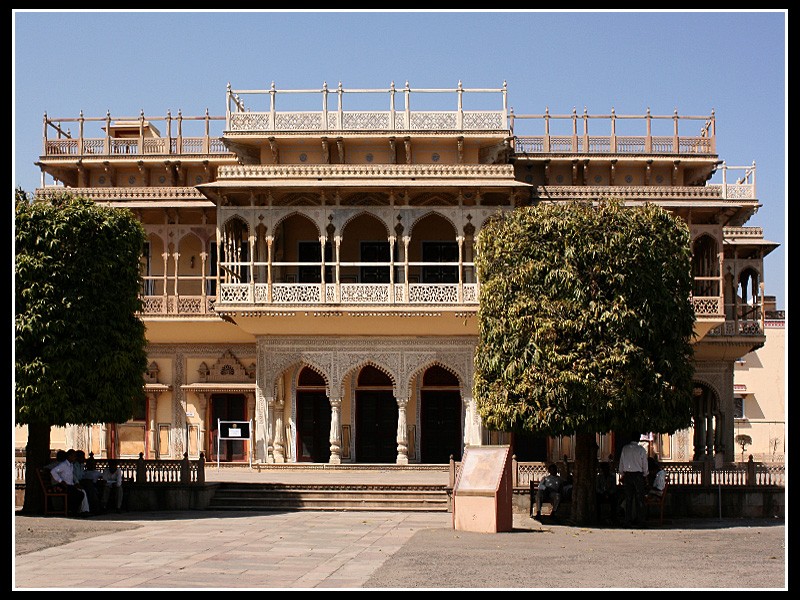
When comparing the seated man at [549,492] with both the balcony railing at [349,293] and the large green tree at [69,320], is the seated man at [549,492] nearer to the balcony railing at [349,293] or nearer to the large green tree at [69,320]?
the large green tree at [69,320]

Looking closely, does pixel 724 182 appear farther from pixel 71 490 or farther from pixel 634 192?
pixel 71 490

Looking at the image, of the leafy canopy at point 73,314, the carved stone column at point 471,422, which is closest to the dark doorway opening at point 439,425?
the carved stone column at point 471,422

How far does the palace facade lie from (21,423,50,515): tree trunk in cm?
894

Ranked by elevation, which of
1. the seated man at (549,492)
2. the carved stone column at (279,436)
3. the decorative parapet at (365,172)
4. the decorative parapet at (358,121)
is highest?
the decorative parapet at (358,121)

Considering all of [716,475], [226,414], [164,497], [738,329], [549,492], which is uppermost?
[738,329]

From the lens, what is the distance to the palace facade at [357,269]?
31.8 meters

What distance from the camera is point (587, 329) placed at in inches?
849

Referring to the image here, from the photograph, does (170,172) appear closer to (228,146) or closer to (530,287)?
(228,146)

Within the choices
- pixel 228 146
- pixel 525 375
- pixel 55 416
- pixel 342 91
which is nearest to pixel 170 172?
pixel 228 146

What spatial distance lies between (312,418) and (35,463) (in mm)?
12271

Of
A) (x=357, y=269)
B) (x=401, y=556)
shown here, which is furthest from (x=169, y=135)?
(x=401, y=556)

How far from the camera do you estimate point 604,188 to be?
33156 mm

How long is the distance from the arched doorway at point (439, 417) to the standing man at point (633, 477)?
1255 centimetres
